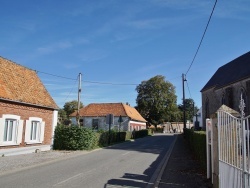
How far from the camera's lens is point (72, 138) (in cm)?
2219

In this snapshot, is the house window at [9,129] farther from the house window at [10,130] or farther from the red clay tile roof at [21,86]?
the red clay tile roof at [21,86]

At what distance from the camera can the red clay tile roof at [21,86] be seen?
60.8 ft

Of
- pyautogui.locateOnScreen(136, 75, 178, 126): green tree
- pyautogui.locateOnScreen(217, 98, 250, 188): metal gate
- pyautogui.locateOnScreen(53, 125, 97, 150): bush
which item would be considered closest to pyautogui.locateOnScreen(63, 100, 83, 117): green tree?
pyautogui.locateOnScreen(136, 75, 178, 126): green tree

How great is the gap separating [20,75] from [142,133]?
3169cm

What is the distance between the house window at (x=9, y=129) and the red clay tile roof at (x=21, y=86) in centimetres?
140

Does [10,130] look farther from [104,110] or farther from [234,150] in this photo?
[104,110]

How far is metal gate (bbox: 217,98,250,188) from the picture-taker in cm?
506

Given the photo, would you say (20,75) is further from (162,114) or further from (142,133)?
(162,114)

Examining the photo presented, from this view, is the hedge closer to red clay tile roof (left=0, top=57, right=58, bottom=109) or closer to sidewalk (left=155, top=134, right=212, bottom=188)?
red clay tile roof (left=0, top=57, right=58, bottom=109)

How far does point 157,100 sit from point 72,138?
57.8m

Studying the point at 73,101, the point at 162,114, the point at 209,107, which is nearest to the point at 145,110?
the point at 162,114

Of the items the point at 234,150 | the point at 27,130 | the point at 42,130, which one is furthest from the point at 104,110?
the point at 234,150

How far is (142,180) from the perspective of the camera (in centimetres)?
1041

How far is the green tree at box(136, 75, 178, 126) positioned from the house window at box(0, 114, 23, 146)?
200 feet
